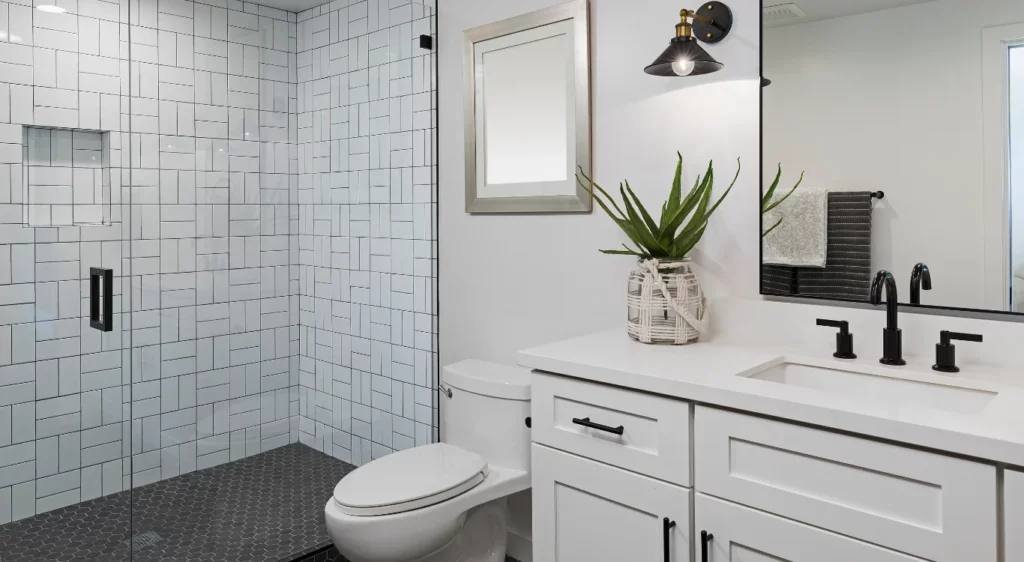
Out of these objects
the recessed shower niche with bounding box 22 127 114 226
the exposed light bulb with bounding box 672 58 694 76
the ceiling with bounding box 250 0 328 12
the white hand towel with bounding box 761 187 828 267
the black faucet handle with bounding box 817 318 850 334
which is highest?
the ceiling with bounding box 250 0 328 12

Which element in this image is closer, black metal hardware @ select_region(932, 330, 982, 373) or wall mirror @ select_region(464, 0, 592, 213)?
black metal hardware @ select_region(932, 330, 982, 373)

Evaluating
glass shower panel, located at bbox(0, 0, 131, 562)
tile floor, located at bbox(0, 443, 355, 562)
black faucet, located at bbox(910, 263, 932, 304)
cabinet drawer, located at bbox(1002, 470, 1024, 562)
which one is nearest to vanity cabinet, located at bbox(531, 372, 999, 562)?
cabinet drawer, located at bbox(1002, 470, 1024, 562)

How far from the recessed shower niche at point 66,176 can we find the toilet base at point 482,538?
1.39 metres

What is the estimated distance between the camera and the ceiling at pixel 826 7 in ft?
5.38

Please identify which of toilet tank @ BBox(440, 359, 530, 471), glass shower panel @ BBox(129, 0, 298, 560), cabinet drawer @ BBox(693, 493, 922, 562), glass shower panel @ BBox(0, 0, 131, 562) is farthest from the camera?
toilet tank @ BBox(440, 359, 530, 471)

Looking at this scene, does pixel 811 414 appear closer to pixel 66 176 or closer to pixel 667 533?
pixel 667 533

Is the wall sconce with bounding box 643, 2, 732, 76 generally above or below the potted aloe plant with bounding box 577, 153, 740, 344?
above

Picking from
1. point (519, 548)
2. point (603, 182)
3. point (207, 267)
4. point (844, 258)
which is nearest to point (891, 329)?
point (844, 258)

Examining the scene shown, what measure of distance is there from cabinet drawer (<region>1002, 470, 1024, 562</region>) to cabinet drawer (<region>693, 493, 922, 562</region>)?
15 cm

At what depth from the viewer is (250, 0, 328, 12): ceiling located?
7.49ft

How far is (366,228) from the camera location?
2.53 meters

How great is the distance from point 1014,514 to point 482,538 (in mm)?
1544

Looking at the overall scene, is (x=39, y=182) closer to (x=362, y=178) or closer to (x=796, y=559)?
(x=362, y=178)

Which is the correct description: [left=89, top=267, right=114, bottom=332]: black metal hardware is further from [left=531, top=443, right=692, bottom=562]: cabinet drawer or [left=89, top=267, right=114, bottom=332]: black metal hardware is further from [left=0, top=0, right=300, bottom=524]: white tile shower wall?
[left=531, top=443, right=692, bottom=562]: cabinet drawer
